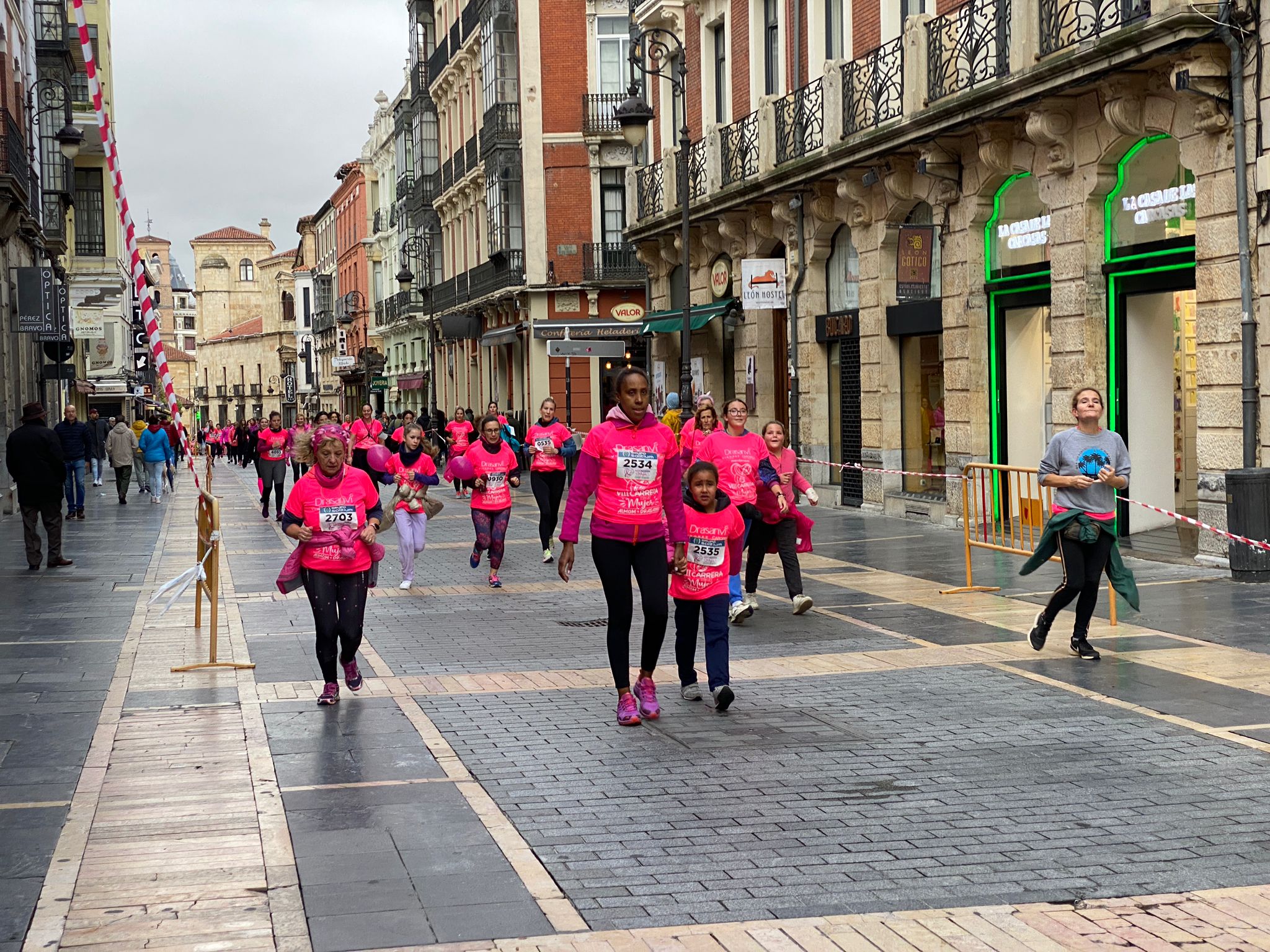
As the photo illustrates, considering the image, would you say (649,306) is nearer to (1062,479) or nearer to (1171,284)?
(1171,284)

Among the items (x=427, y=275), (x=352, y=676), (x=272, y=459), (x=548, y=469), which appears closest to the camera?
(x=352, y=676)

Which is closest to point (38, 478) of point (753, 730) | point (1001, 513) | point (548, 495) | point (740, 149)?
point (548, 495)

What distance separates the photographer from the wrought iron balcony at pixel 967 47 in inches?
727

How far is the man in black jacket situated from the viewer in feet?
57.6

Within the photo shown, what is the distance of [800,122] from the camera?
24.6m

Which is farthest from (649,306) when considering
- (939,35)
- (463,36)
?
(463,36)

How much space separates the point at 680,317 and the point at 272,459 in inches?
322

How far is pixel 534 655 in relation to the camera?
1077cm

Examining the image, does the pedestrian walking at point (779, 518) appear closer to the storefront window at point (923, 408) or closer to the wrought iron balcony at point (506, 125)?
the storefront window at point (923, 408)

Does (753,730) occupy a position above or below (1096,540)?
below

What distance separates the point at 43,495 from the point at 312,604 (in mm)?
9708

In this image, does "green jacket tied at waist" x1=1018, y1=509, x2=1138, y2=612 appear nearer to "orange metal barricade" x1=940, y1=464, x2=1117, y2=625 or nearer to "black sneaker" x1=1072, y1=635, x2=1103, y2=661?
"black sneaker" x1=1072, y1=635, x2=1103, y2=661

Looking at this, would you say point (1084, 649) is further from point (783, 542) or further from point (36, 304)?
point (36, 304)

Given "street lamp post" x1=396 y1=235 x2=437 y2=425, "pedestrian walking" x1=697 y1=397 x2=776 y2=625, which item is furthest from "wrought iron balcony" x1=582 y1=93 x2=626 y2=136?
"pedestrian walking" x1=697 y1=397 x2=776 y2=625
